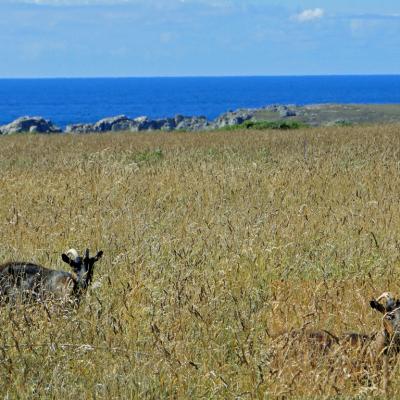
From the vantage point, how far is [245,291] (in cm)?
823

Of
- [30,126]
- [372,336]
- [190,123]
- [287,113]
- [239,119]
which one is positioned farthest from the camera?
[287,113]

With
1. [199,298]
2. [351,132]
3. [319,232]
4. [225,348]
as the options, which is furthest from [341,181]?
[351,132]

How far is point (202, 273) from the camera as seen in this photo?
863cm

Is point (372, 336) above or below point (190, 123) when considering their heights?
above

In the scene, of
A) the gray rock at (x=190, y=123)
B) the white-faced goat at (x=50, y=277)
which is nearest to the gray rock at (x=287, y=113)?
the gray rock at (x=190, y=123)

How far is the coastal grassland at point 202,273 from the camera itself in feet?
19.6

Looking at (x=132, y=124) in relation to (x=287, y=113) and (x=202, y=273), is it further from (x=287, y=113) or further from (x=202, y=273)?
(x=202, y=273)

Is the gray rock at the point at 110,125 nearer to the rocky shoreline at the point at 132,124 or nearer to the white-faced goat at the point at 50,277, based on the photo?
the rocky shoreline at the point at 132,124

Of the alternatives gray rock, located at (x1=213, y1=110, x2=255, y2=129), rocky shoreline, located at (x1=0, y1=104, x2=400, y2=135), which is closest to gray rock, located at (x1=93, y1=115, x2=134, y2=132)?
rocky shoreline, located at (x1=0, y1=104, x2=400, y2=135)

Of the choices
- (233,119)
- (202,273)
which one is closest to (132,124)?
(233,119)

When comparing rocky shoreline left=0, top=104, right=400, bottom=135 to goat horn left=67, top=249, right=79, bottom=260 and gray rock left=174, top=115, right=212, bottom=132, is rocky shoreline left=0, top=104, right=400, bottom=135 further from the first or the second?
goat horn left=67, top=249, right=79, bottom=260

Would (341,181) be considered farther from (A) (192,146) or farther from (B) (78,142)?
(B) (78,142)

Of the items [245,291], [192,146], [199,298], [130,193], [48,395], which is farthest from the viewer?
[192,146]

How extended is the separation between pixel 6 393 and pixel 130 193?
9.06 meters
